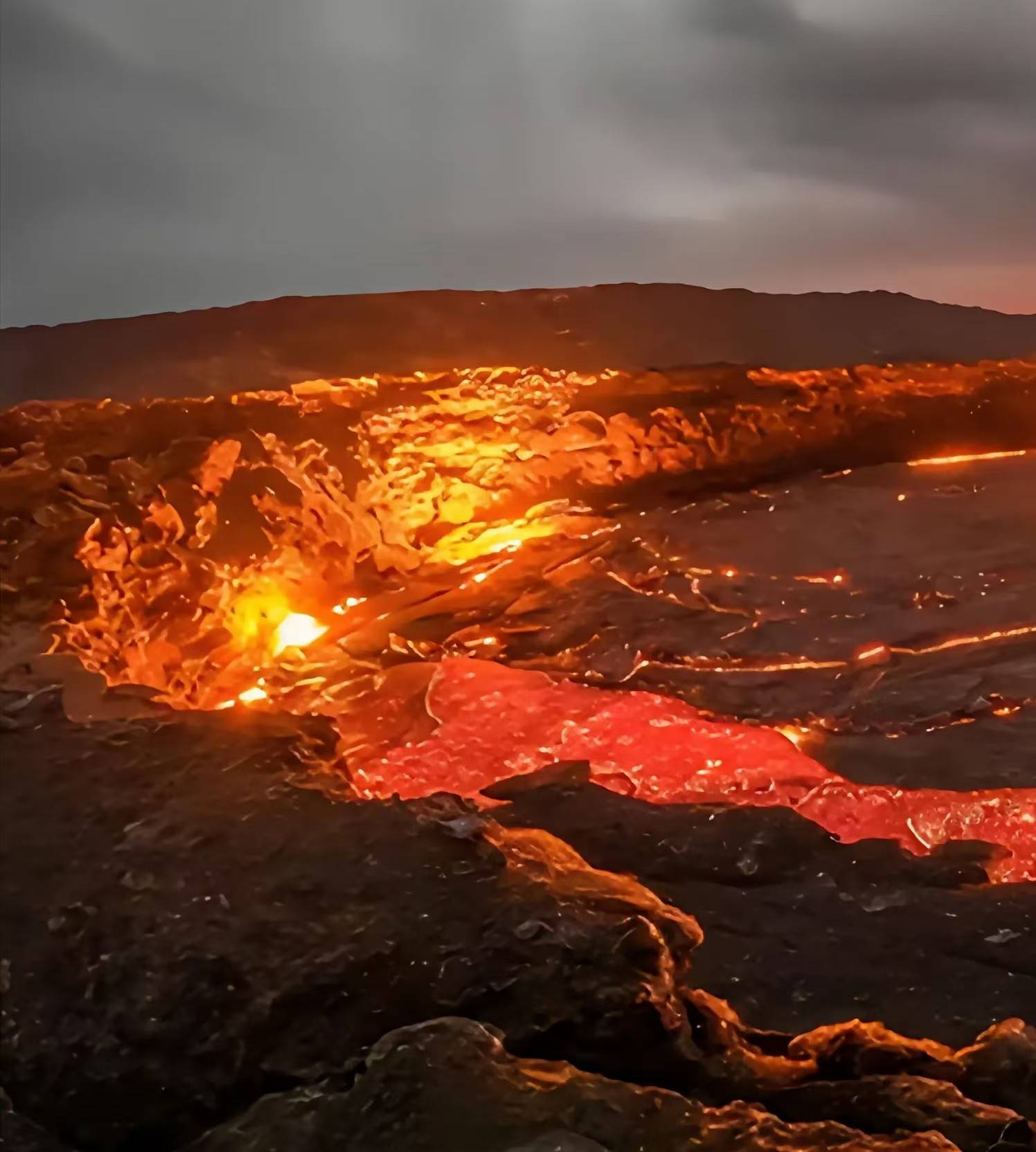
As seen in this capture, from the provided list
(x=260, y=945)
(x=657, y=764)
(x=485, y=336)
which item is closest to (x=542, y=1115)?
(x=260, y=945)

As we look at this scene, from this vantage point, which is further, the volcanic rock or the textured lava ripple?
the volcanic rock

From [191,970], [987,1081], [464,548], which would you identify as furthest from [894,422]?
[191,970]

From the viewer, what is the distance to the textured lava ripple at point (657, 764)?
2.56 feet

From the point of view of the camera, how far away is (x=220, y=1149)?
526 mm

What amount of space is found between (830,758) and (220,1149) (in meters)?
0.55

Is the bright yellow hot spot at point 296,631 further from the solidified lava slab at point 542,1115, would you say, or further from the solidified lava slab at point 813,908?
the solidified lava slab at point 542,1115

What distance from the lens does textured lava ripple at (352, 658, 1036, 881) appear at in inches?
30.7

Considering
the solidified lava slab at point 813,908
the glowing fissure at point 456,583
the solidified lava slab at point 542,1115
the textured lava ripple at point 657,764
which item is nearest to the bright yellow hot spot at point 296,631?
the glowing fissure at point 456,583

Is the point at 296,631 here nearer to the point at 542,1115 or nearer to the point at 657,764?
the point at 657,764

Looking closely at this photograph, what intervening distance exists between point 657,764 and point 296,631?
41 cm

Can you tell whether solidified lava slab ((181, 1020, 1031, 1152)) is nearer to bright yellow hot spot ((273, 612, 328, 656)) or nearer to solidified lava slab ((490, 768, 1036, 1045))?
solidified lava slab ((490, 768, 1036, 1045))

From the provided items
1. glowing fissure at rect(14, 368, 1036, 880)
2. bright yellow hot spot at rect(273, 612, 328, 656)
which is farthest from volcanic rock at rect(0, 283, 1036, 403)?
bright yellow hot spot at rect(273, 612, 328, 656)

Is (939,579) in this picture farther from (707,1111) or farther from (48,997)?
(48,997)

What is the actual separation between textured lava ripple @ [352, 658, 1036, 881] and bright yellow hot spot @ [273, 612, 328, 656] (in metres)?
0.16
